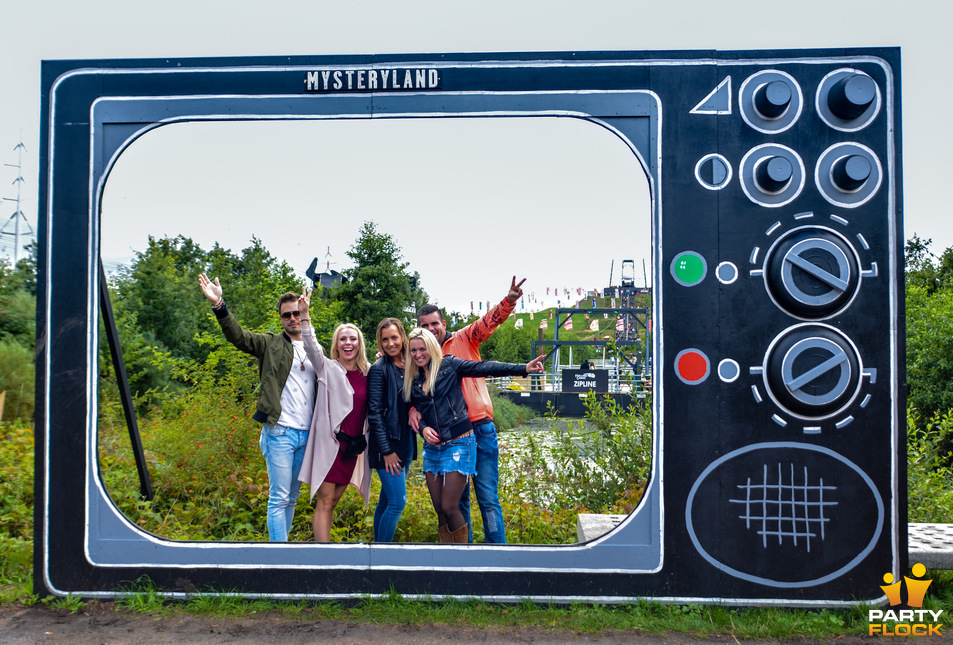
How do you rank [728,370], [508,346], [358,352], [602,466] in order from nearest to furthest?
[728,370] < [358,352] < [602,466] < [508,346]

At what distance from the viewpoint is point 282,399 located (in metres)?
4.41

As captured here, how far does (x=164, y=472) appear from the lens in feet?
19.5

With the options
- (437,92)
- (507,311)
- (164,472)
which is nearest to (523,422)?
(164,472)

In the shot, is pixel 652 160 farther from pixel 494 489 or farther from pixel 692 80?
pixel 494 489

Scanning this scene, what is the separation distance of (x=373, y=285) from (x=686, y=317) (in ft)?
39.0

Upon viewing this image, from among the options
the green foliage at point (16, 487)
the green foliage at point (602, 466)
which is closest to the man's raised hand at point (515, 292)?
the green foliage at point (602, 466)

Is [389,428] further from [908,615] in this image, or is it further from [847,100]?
[847,100]

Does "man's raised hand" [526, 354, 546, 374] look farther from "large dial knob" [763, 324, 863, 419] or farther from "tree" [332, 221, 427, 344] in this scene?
"tree" [332, 221, 427, 344]

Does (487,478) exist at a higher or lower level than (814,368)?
lower

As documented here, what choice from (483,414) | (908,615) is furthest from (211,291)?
(908,615)

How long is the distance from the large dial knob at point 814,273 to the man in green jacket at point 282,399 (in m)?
3.14

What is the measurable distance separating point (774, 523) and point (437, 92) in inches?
132

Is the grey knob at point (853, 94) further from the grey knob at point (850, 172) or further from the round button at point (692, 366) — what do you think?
the round button at point (692, 366)

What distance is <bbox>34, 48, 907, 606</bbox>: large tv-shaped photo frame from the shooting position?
378 centimetres
